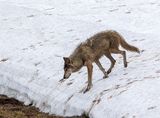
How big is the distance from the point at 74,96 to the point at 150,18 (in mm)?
9219

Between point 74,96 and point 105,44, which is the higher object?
point 105,44

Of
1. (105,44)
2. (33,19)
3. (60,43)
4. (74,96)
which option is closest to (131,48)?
(105,44)

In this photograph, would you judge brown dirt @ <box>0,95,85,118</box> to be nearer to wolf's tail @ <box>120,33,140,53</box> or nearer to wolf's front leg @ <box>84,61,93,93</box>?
wolf's front leg @ <box>84,61,93,93</box>

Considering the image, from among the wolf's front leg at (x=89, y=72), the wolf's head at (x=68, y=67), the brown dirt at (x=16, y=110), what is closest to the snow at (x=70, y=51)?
the wolf's front leg at (x=89, y=72)

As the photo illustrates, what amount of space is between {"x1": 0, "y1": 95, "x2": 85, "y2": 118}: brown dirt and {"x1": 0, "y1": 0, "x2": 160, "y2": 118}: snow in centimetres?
28

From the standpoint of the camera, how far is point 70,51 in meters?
21.9

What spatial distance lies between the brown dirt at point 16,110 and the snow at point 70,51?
28 centimetres

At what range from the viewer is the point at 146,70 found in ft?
56.5

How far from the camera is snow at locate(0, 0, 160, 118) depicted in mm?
15656

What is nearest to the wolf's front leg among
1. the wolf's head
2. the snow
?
the snow

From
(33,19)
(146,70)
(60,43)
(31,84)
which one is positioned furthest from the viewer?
(33,19)

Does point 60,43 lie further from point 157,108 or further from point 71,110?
point 157,108

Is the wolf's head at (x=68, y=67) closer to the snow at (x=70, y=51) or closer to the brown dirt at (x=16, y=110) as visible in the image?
the snow at (x=70, y=51)

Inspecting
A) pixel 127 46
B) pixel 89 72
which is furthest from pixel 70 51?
pixel 89 72
